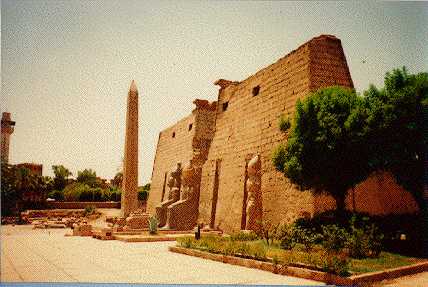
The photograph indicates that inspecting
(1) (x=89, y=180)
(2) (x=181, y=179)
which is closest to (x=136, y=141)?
(2) (x=181, y=179)

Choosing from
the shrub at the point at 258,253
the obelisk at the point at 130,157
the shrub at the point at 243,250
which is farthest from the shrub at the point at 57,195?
the shrub at the point at 258,253

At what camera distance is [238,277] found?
7078 millimetres

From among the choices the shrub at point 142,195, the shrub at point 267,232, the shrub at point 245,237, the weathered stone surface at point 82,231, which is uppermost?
the shrub at point 142,195

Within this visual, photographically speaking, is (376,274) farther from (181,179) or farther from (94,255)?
(181,179)

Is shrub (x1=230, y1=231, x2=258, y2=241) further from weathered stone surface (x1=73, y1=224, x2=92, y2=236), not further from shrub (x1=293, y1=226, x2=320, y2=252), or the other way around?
weathered stone surface (x1=73, y1=224, x2=92, y2=236)

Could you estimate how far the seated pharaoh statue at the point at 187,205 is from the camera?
1897cm

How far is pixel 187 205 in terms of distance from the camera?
19.5m

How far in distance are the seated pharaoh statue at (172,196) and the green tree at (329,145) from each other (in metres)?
10.5

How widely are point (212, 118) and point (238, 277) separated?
1662cm

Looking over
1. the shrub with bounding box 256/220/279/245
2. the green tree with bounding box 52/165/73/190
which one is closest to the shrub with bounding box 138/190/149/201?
the green tree with bounding box 52/165/73/190

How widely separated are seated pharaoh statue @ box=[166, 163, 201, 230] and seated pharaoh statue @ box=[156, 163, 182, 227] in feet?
3.13

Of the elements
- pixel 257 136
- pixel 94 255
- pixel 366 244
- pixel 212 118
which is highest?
pixel 212 118

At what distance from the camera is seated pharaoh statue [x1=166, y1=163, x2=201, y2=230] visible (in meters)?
A: 19.0

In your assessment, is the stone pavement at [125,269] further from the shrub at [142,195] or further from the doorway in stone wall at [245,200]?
the shrub at [142,195]
